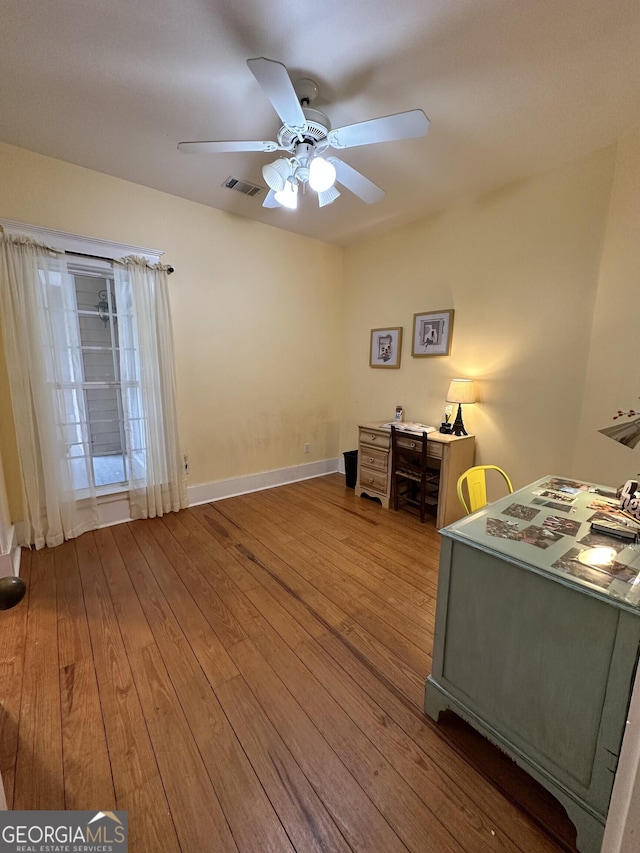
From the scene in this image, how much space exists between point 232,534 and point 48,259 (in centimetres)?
251

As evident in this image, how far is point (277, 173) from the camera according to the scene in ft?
6.42

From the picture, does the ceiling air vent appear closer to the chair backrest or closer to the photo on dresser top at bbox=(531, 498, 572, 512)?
the chair backrest

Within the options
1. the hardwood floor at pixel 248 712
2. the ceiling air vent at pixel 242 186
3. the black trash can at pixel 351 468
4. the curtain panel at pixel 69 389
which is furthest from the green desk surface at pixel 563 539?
the ceiling air vent at pixel 242 186

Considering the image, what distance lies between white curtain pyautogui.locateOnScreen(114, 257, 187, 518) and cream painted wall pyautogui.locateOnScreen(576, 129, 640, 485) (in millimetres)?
3389

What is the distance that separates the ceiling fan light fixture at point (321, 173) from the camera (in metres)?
1.79

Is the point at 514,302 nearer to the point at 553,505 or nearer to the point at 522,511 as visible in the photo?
the point at 553,505

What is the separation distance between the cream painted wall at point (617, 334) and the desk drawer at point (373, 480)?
1.66 m

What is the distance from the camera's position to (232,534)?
295 cm

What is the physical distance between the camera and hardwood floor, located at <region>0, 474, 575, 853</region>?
3.66 feet

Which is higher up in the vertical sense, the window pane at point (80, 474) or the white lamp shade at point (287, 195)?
the white lamp shade at point (287, 195)

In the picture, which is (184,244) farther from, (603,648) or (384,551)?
(603,648)

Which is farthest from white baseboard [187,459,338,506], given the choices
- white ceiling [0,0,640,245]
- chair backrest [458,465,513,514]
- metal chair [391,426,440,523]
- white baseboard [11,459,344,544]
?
white ceiling [0,0,640,245]

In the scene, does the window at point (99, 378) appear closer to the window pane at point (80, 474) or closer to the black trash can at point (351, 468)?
the window pane at point (80, 474)

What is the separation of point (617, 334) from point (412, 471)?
1.83m
